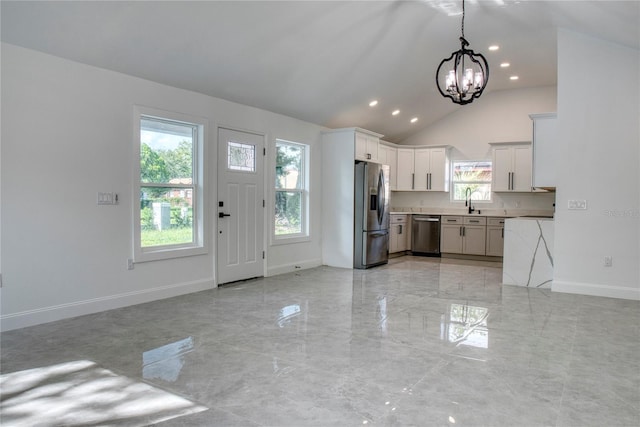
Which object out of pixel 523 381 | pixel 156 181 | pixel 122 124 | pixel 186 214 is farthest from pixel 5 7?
pixel 523 381

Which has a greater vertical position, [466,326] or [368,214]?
[368,214]

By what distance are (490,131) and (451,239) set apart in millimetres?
2383

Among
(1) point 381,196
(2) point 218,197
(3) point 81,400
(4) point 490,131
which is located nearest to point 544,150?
(1) point 381,196

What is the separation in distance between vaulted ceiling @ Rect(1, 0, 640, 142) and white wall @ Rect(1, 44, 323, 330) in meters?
0.23

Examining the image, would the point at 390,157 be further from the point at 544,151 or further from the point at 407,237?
the point at 544,151

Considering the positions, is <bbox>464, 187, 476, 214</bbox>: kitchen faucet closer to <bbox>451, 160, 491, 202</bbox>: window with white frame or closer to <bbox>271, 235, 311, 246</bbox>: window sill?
<bbox>451, 160, 491, 202</bbox>: window with white frame

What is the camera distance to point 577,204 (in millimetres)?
5281

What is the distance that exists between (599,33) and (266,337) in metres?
5.06

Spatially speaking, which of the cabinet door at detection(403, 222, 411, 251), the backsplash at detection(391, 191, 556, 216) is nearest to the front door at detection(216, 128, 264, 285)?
the cabinet door at detection(403, 222, 411, 251)

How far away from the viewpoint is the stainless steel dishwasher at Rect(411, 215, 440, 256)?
28.5 ft

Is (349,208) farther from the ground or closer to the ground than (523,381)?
farther from the ground

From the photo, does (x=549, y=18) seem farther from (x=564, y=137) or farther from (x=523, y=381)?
(x=523, y=381)

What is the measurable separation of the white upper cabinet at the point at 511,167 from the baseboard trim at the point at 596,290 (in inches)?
127

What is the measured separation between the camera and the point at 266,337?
3.44 m
